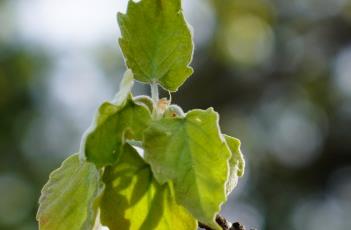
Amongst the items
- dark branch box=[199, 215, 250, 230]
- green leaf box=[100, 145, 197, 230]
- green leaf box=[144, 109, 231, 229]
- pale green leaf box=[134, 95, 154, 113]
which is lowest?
dark branch box=[199, 215, 250, 230]

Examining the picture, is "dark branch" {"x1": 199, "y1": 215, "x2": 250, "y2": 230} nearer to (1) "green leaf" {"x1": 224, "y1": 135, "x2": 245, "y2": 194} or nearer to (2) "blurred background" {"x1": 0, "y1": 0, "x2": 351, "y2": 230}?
(1) "green leaf" {"x1": 224, "y1": 135, "x2": 245, "y2": 194}

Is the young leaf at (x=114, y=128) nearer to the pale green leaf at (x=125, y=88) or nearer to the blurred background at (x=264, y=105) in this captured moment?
the pale green leaf at (x=125, y=88)

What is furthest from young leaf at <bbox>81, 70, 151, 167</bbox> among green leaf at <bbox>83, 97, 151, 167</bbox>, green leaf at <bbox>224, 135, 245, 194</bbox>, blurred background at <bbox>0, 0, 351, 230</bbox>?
blurred background at <bbox>0, 0, 351, 230</bbox>

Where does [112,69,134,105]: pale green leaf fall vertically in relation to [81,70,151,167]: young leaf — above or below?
above

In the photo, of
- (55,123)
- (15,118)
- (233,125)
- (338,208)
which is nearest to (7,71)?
(15,118)

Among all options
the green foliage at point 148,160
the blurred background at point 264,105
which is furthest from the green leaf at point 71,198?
the blurred background at point 264,105

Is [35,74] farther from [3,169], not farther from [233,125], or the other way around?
[233,125]
